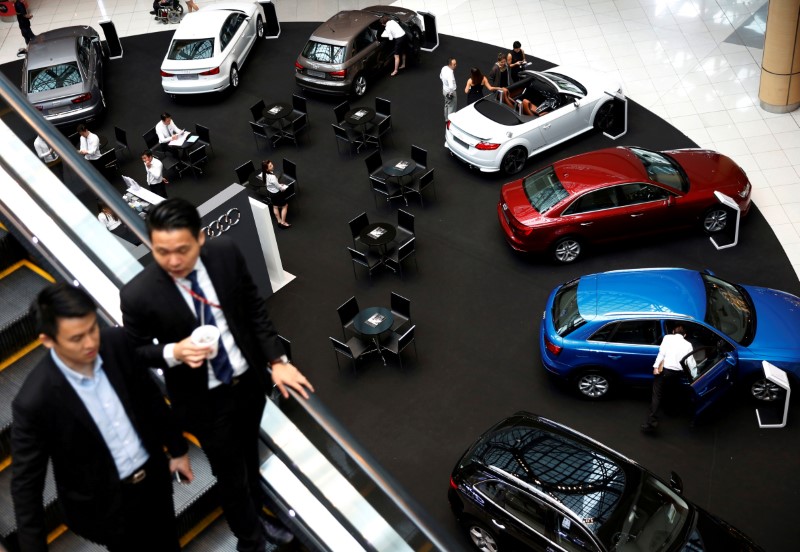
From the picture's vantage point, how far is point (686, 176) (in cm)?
1418

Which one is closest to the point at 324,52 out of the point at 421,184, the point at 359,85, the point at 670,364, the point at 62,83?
the point at 359,85

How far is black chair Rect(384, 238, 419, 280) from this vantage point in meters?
14.0

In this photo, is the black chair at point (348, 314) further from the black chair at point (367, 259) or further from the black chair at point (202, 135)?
the black chair at point (202, 135)

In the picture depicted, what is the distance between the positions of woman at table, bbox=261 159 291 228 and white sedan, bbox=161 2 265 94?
13.8 ft

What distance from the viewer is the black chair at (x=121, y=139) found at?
17.3 m

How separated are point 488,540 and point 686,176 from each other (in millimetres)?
7069

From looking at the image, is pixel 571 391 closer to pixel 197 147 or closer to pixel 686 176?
pixel 686 176

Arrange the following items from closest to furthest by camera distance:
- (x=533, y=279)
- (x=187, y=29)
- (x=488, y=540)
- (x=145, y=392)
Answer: (x=145, y=392), (x=488, y=540), (x=533, y=279), (x=187, y=29)

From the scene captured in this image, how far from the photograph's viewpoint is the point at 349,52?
18281mm

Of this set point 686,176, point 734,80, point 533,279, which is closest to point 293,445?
point 533,279

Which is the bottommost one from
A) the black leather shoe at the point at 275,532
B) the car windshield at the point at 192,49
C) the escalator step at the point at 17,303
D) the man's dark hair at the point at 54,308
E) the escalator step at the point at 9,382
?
the car windshield at the point at 192,49

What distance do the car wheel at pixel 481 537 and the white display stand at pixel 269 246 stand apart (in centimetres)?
568

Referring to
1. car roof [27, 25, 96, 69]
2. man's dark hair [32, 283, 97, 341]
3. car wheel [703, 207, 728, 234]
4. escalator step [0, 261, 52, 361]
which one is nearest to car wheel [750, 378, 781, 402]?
car wheel [703, 207, 728, 234]

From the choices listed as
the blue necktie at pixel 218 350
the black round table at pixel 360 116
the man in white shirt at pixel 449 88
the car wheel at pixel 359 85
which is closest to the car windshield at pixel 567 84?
the man in white shirt at pixel 449 88
